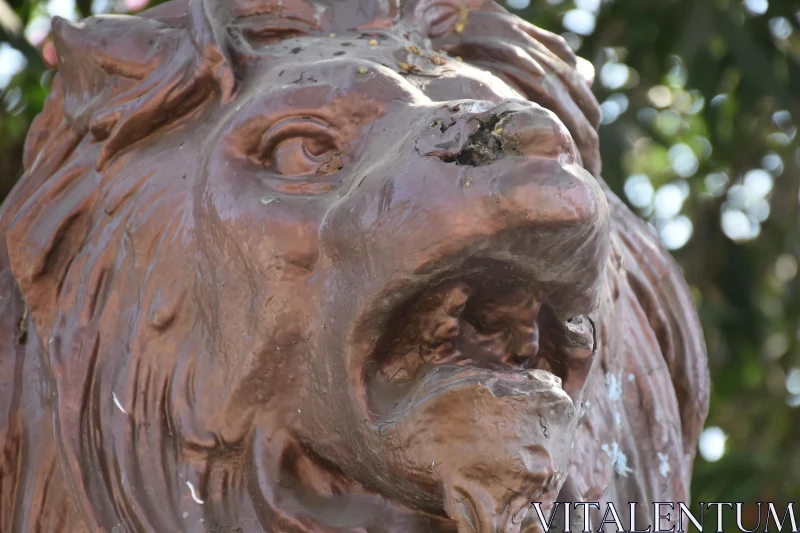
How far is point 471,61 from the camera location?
3.96ft

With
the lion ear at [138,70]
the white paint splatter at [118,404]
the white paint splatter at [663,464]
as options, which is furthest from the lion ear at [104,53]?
the white paint splatter at [663,464]

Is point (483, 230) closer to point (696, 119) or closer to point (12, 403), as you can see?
point (12, 403)

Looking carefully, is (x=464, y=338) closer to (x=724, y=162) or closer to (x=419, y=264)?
(x=419, y=264)

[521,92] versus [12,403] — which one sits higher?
[521,92]

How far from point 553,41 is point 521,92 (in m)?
0.09

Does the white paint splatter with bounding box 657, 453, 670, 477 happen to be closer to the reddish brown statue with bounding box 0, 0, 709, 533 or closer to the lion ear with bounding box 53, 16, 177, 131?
the reddish brown statue with bounding box 0, 0, 709, 533

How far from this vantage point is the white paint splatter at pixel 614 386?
1.21 m

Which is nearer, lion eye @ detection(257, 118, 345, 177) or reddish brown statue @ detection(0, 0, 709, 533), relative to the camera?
reddish brown statue @ detection(0, 0, 709, 533)

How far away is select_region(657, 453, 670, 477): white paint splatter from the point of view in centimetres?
129

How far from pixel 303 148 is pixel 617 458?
1.45 ft

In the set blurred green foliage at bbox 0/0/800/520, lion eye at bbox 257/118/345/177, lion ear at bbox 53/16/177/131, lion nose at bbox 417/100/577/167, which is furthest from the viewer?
blurred green foliage at bbox 0/0/800/520

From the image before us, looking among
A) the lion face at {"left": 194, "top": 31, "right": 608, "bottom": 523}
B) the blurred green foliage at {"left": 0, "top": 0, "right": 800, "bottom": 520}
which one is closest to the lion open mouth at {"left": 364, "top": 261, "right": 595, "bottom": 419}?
the lion face at {"left": 194, "top": 31, "right": 608, "bottom": 523}

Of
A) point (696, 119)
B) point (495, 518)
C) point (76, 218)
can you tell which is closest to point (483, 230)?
point (495, 518)

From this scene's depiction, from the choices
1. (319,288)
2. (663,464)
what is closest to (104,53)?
(319,288)
